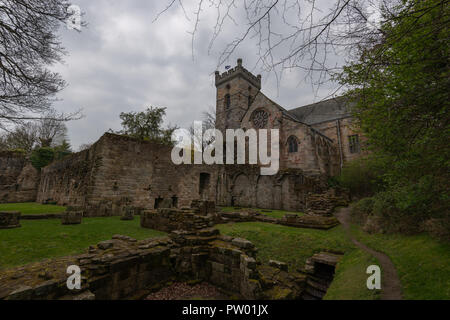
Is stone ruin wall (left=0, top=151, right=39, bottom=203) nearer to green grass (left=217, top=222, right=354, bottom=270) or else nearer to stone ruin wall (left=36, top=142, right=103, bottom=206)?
stone ruin wall (left=36, top=142, right=103, bottom=206)

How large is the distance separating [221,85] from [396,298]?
38813mm

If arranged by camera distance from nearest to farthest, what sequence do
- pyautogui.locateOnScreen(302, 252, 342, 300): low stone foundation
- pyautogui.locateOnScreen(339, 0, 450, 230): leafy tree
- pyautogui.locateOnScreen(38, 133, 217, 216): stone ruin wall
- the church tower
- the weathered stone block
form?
pyautogui.locateOnScreen(339, 0, 450, 230): leafy tree, pyautogui.locateOnScreen(302, 252, 342, 300): low stone foundation, the weathered stone block, pyautogui.locateOnScreen(38, 133, 217, 216): stone ruin wall, the church tower

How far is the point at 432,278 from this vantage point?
9.20 ft

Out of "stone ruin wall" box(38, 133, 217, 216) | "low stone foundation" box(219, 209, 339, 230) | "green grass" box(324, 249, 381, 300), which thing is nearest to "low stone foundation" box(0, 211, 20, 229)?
"stone ruin wall" box(38, 133, 217, 216)

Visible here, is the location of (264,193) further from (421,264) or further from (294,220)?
(421,264)

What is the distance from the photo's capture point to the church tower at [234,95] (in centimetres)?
3442

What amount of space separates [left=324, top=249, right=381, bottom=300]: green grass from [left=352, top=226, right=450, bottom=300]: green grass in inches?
17.9

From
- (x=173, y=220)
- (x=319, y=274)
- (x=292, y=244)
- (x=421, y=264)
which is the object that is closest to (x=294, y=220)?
(x=292, y=244)

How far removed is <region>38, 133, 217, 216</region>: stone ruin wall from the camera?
11320 millimetres

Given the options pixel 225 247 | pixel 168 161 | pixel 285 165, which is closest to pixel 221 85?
pixel 285 165

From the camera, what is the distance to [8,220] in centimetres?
637

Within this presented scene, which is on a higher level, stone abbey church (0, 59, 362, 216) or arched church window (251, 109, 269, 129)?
arched church window (251, 109, 269, 129)
